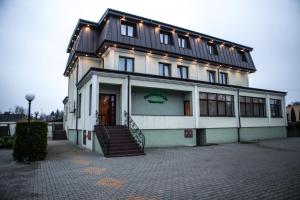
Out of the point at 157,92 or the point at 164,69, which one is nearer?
the point at 157,92

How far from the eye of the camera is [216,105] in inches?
739

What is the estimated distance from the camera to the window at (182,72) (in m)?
20.5

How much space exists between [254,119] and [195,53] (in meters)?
8.95

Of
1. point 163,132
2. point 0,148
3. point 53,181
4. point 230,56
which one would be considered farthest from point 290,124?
point 0,148

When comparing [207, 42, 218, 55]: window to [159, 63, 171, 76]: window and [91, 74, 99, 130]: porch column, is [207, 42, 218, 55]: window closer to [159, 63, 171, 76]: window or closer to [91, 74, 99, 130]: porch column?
[159, 63, 171, 76]: window

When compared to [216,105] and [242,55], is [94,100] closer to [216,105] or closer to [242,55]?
[216,105]

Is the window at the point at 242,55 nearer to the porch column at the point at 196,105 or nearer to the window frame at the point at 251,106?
the window frame at the point at 251,106

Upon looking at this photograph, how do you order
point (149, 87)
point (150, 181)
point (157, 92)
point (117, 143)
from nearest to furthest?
point (150, 181)
point (117, 143)
point (149, 87)
point (157, 92)

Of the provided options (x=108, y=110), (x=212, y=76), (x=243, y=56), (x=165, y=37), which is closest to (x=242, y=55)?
(x=243, y=56)

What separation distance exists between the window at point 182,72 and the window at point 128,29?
5539 millimetres

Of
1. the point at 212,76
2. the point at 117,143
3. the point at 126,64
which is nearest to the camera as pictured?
the point at 117,143

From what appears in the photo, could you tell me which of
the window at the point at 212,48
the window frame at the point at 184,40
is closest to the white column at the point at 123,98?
the window frame at the point at 184,40

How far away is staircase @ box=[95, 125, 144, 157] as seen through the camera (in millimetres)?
11414

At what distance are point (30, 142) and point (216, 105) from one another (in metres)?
14.8
